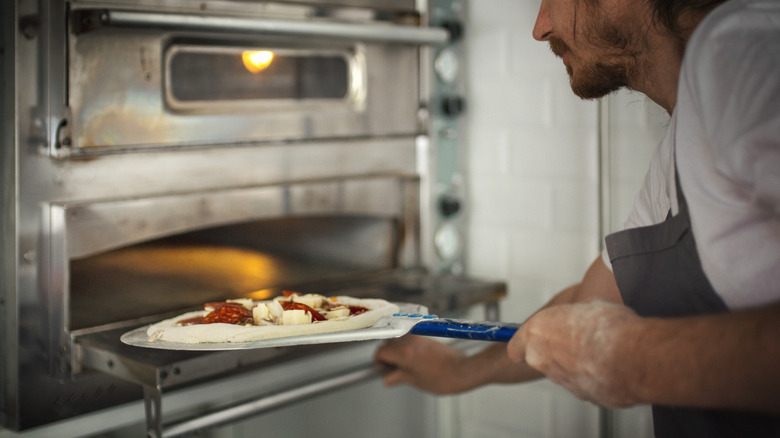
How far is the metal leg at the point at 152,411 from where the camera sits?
128 cm

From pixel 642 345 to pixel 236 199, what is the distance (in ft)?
3.23

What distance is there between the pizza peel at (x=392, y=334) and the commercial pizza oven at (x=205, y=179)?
16cm

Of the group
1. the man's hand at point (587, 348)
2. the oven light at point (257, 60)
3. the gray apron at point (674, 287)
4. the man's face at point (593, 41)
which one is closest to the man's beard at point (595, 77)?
the man's face at point (593, 41)

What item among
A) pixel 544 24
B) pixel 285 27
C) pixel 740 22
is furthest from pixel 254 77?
pixel 740 22

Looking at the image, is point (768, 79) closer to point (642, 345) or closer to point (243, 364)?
point (642, 345)

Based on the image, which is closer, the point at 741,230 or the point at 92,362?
the point at 741,230

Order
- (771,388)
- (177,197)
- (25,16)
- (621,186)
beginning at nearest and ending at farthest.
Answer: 1. (771,388)
2. (25,16)
3. (177,197)
4. (621,186)

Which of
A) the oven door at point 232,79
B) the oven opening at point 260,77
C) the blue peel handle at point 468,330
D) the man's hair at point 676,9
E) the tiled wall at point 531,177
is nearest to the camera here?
the man's hair at point 676,9

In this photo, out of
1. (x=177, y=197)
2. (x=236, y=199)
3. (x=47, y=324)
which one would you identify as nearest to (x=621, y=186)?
(x=236, y=199)

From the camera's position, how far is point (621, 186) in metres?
1.78

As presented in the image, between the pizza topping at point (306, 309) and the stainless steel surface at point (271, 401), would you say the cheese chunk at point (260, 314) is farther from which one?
the stainless steel surface at point (271, 401)

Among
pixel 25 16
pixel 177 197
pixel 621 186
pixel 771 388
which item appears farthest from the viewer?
pixel 621 186

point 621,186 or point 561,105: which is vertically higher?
point 561,105

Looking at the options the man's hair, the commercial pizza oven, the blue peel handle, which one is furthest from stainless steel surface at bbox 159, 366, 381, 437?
the man's hair
